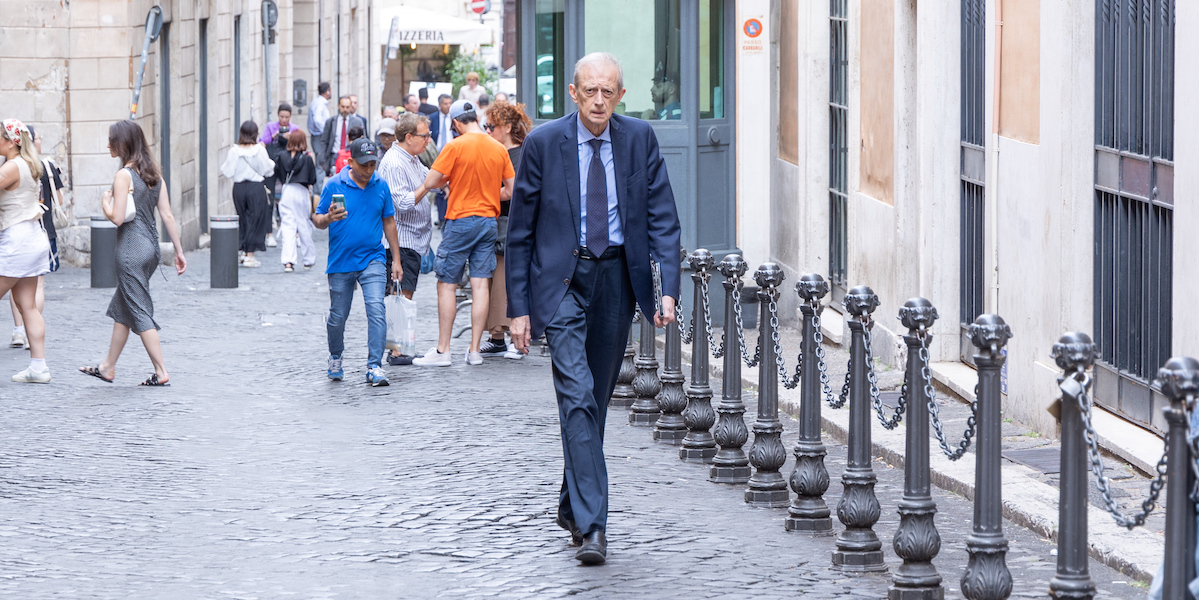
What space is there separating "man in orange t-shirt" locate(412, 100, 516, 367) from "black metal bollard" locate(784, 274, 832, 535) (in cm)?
512

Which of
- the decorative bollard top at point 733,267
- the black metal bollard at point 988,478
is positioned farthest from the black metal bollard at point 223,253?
the black metal bollard at point 988,478

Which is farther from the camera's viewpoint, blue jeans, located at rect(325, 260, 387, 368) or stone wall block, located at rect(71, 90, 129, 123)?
stone wall block, located at rect(71, 90, 129, 123)

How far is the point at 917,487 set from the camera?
5637mm

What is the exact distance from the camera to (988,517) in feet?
16.9

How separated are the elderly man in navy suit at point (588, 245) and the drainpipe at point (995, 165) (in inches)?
154

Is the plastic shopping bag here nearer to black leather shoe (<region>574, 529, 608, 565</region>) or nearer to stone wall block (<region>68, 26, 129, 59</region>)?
black leather shoe (<region>574, 529, 608, 565</region>)

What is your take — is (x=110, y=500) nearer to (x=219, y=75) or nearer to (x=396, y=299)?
(x=396, y=299)

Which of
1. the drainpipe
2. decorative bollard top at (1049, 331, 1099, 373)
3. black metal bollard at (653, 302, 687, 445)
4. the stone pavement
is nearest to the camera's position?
decorative bollard top at (1049, 331, 1099, 373)

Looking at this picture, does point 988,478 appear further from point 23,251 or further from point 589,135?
point 23,251

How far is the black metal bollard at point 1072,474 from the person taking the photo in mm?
4621

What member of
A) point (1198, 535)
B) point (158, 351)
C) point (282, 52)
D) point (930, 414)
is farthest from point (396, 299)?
point (282, 52)

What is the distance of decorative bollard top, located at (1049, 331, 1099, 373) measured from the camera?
15.1 feet

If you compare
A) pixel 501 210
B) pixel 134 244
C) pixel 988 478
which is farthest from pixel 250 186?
pixel 988 478

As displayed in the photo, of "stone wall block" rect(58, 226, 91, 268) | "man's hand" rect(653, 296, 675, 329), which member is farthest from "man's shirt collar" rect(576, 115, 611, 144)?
"stone wall block" rect(58, 226, 91, 268)
